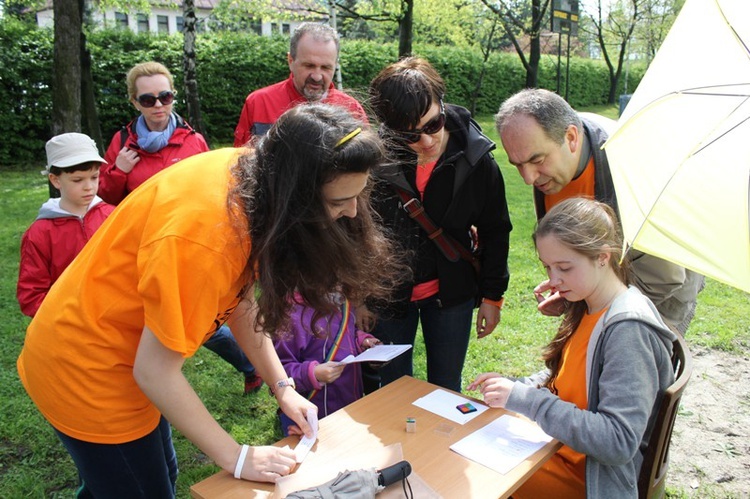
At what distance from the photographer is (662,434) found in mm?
1705

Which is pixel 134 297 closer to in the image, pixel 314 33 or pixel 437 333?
pixel 437 333

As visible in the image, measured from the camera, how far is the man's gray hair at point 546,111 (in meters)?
2.18

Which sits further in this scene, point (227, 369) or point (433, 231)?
point (227, 369)

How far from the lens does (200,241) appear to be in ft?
3.91

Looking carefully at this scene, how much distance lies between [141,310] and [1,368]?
311 cm

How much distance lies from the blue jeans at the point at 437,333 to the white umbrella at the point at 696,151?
1.07m

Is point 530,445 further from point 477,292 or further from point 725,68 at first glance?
point 725,68

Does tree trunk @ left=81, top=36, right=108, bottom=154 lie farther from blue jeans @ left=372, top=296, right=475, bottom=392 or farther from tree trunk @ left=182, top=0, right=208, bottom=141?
blue jeans @ left=372, top=296, right=475, bottom=392

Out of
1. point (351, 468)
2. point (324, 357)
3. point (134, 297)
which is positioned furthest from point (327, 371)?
point (134, 297)

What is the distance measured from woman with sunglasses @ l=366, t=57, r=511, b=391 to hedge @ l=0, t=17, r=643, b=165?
10777mm

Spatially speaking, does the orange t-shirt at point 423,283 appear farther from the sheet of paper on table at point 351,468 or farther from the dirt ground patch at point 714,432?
the dirt ground patch at point 714,432

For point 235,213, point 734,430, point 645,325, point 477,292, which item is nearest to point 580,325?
point 645,325

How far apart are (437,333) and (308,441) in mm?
1012

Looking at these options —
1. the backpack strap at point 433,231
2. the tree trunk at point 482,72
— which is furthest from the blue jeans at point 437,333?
the tree trunk at point 482,72
